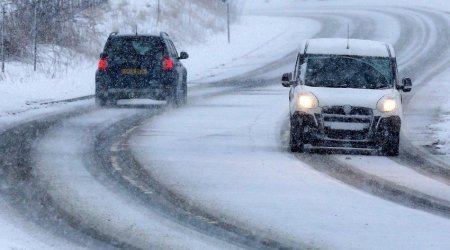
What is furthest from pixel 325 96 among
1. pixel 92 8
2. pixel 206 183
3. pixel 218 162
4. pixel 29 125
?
pixel 92 8

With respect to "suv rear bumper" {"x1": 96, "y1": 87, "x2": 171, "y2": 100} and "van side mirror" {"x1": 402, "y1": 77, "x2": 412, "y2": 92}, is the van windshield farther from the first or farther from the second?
"suv rear bumper" {"x1": 96, "y1": 87, "x2": 171, "y2": 100}

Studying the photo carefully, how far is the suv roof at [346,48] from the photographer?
18.0 meters

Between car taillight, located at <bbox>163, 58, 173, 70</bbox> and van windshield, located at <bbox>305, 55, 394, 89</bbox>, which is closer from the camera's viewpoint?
van windshield, located at <bbox>305, 55, 394, 89</bbox>

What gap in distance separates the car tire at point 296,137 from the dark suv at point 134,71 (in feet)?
27.0

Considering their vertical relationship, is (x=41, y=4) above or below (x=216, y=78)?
above

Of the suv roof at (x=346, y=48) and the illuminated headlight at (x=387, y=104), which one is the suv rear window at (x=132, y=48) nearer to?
the suv roof at (x=346, y=48)

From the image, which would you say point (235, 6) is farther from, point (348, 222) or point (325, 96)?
point (348, 222)

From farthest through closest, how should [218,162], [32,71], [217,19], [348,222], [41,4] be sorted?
[217,19], [41,4], [32,71], [218,162], [348,222]

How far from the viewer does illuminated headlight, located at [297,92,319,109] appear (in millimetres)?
16719

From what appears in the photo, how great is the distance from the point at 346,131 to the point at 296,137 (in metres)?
0.72

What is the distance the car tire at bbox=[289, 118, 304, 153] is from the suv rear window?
846 cm

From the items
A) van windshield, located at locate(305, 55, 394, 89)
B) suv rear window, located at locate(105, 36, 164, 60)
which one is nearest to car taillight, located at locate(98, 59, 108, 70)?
suv rear window, located at locate(105, 36, 164, 60)

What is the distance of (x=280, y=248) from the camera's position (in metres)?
9.20

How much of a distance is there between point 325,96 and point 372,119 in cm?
75
